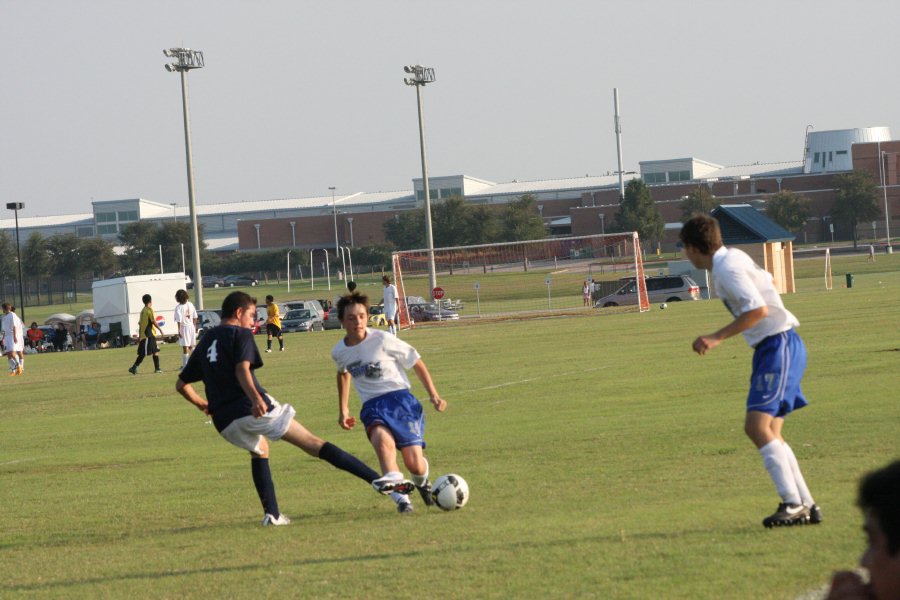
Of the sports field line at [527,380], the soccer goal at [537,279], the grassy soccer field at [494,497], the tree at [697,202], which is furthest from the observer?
the tree at [697,202]

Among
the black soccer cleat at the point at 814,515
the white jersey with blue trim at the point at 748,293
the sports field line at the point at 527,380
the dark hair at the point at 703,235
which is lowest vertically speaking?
the sports field line at the point at 527,380

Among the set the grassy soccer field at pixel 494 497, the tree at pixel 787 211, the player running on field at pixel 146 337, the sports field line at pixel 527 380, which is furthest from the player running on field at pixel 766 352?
the tree at pixel 787 211

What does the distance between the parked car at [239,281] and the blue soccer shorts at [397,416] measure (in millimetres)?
104090

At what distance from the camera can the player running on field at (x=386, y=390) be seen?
9.16 metres

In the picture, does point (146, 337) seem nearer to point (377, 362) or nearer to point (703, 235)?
point (377, 362)

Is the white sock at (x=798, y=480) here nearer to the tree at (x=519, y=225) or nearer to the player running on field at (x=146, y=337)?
the player running on field at (x=146, y=337)

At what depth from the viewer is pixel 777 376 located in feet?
24.1

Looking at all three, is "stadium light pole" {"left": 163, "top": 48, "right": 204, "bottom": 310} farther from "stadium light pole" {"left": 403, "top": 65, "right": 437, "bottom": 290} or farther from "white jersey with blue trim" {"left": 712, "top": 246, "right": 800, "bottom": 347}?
"white jersey with blue trim" {"left": 712, "top": 246, "right": 800, "bottom": 347}

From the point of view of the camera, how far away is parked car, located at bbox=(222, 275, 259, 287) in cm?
11400

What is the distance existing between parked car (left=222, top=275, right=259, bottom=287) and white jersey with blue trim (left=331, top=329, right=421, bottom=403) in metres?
104

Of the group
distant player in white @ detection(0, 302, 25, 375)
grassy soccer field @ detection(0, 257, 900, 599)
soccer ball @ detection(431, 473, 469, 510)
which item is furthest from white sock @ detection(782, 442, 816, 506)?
distant player in white @ detection(0, 302, 25, 375)

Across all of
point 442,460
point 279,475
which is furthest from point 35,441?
point 442,460

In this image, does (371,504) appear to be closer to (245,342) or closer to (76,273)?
(245,342)

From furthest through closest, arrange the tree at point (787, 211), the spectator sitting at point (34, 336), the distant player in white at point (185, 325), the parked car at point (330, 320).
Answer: the tree at point (787, 211) < the parked car at point (330, 320) < the spectator sitting at point (34, 336) < the distant player in white at point (185, 325)
